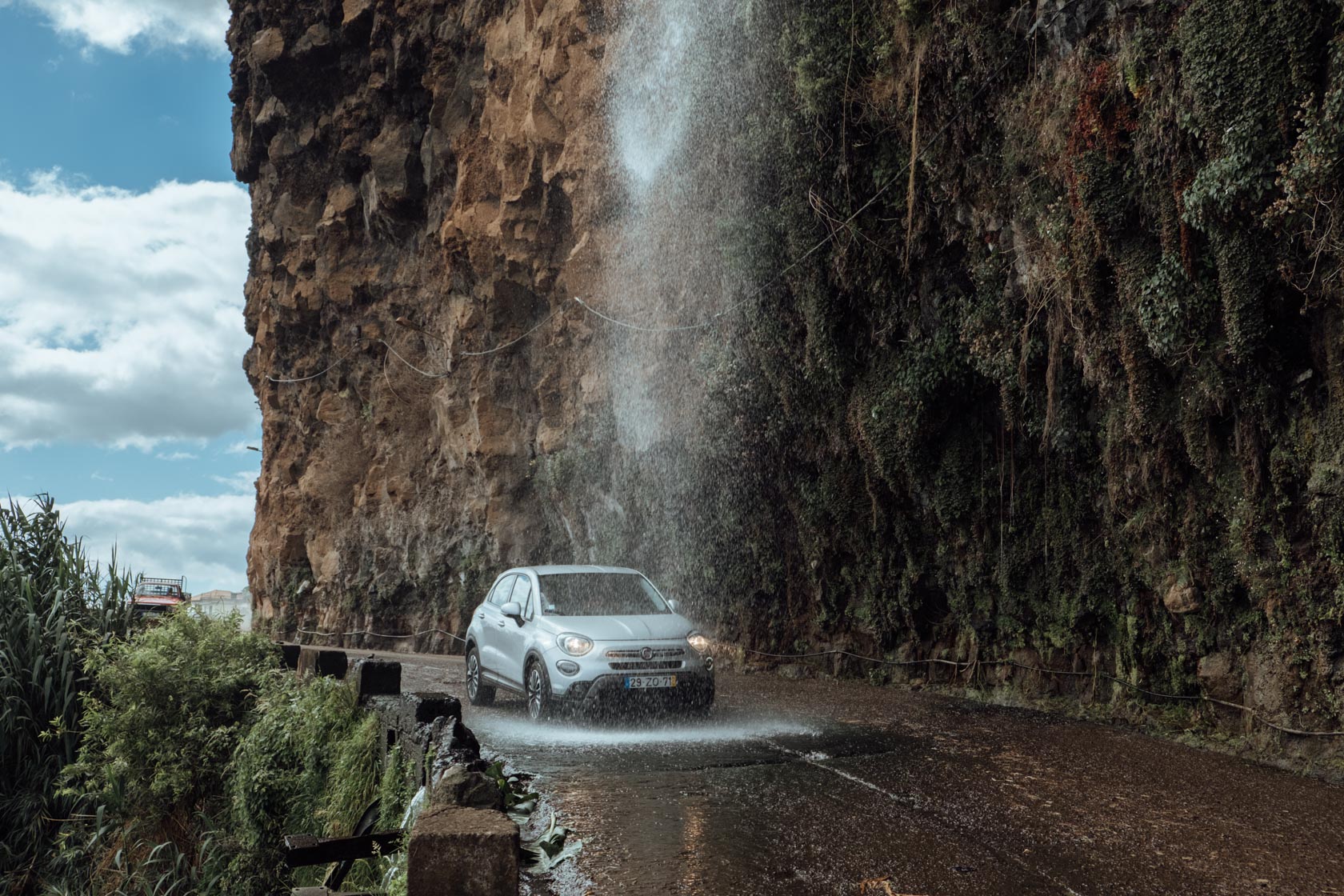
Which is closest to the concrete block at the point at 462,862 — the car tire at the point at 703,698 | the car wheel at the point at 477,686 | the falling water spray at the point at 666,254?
the car tire at the point at 703,698

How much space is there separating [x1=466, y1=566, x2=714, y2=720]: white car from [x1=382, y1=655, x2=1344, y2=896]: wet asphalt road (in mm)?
432

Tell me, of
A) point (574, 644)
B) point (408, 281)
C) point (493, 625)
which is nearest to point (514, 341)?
point (408, 281)

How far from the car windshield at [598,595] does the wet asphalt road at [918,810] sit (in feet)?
4.14

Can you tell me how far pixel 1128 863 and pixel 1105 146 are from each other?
21.8 ft

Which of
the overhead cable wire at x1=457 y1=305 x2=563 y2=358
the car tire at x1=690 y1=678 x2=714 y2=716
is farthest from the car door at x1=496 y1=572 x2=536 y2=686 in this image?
the overhead cable wire at x1=457 y1=305 x2=563 y2=358

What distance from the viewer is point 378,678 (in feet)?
31.6

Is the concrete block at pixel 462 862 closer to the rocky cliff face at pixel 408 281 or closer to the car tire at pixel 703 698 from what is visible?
the car tire at pixel 703 698

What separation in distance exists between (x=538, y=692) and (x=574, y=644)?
824 mm

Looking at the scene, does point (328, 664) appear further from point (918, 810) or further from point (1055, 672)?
point (1055, 672)

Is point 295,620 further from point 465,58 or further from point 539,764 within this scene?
point 539,764

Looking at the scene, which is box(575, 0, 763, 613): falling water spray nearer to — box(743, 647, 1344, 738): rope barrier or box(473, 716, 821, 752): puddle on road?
box(743, 647, 1344, 738): rope barrier

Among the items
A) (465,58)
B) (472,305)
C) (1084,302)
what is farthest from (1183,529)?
(465,58)

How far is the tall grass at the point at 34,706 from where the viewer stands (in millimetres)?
11844

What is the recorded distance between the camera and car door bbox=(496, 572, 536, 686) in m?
10.5
